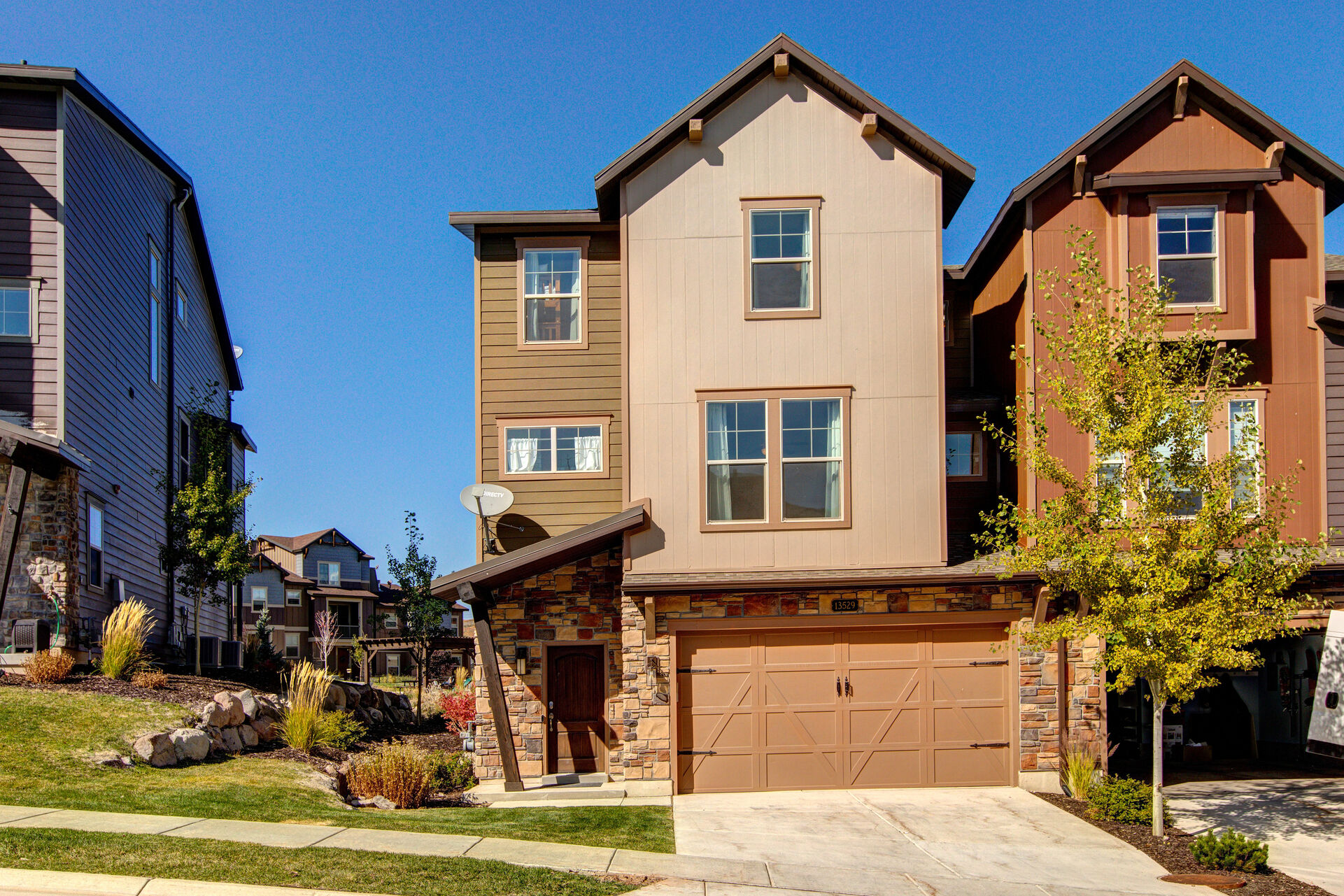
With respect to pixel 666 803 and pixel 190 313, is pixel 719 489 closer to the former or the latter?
pixel 666 803

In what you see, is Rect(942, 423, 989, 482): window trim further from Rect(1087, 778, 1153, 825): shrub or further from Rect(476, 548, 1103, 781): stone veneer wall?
Rect(1087, 778, 1153, 825): shrub

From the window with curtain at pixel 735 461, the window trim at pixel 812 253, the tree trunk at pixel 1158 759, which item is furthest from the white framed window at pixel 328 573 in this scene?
the tree trunk at pixel 1158 759

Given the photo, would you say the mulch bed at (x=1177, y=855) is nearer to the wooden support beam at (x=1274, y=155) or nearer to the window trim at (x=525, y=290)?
the window trim at (x=525, y=290)

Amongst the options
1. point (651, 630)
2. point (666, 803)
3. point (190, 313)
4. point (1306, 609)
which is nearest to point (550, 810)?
point (666, 803)

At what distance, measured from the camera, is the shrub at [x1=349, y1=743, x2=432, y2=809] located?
45.0 ft

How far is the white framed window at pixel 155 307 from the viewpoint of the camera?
22.1 meters

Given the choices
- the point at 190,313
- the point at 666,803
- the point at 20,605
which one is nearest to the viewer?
the point at 666,803

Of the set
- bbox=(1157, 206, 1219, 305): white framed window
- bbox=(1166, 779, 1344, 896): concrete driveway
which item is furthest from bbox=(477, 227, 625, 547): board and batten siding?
bbox=(1166, 779, 1344, 896): concrete driveway

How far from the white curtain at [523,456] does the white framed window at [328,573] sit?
4538 cm

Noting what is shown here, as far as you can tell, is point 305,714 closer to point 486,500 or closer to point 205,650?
point 486,500

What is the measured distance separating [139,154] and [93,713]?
1186 centimetres

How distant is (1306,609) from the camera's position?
15125 millimetres

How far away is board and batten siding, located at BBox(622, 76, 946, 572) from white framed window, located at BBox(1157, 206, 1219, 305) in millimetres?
3173

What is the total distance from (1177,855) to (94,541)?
15.6 meters
